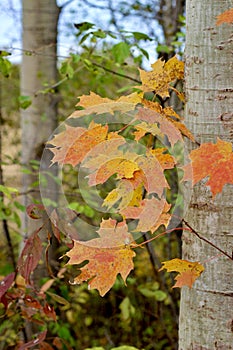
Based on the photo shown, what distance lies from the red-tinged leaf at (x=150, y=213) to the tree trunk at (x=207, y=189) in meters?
0.09

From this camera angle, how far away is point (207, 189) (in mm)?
1057

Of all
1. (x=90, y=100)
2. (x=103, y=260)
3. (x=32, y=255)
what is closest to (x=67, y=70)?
(x=90, y=100)

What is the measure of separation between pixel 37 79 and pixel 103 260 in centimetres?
165

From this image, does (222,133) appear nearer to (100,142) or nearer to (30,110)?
(100,142)

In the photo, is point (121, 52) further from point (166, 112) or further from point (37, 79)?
point (37, 79)

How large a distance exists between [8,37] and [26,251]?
2527 millimetres

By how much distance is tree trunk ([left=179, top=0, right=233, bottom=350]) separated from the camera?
1047 millimetres

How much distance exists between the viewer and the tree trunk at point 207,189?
1047 millimetres

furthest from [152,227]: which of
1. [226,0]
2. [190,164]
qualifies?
[226,0]

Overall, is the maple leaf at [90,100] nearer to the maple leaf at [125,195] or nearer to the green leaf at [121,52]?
the maple leaf at [125,195]

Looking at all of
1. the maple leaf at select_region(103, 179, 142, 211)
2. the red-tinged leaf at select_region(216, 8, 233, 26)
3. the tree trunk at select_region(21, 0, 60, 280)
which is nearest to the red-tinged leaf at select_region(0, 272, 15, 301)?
the maple leaf at select_region(103, 179, 142, 211)

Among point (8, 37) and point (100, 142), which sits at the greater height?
point (8, 37)

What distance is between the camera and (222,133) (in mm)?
1051

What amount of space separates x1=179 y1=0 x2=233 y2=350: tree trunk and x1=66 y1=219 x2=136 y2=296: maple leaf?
168 millimetres
